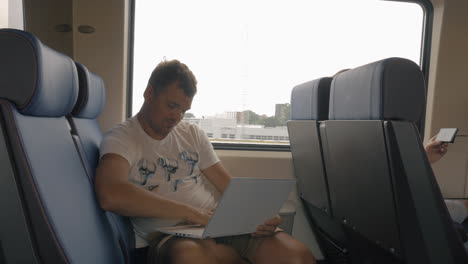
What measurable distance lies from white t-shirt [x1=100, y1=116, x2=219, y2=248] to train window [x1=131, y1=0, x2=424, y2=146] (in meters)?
0.93

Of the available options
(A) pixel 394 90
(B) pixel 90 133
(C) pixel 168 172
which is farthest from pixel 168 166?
(A) pixel 394 90

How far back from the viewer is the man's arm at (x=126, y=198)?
1.18 m

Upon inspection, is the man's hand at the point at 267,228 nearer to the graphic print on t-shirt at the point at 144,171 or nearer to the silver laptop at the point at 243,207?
the silver laptop at the point at 243,207

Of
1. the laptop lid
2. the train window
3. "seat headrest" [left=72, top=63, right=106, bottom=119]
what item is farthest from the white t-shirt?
the train window

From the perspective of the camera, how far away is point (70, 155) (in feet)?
3.51

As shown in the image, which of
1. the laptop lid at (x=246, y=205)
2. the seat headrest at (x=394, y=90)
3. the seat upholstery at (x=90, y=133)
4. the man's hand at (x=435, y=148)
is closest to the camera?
the seat headrest at (x=394, y=90)

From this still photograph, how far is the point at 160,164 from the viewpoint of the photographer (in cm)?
145

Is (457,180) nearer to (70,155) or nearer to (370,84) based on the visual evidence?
(370,84)

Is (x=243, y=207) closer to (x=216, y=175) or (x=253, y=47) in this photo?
(x=216, y=175)

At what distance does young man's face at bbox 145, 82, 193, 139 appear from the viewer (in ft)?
4.83

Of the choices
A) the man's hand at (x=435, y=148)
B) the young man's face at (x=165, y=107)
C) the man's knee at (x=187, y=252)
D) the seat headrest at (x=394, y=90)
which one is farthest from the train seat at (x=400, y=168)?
the man's hand at (x=435, y=148)

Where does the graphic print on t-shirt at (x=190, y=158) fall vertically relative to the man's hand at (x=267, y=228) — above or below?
above

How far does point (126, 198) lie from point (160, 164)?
266mm

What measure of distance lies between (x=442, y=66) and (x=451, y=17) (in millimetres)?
347
